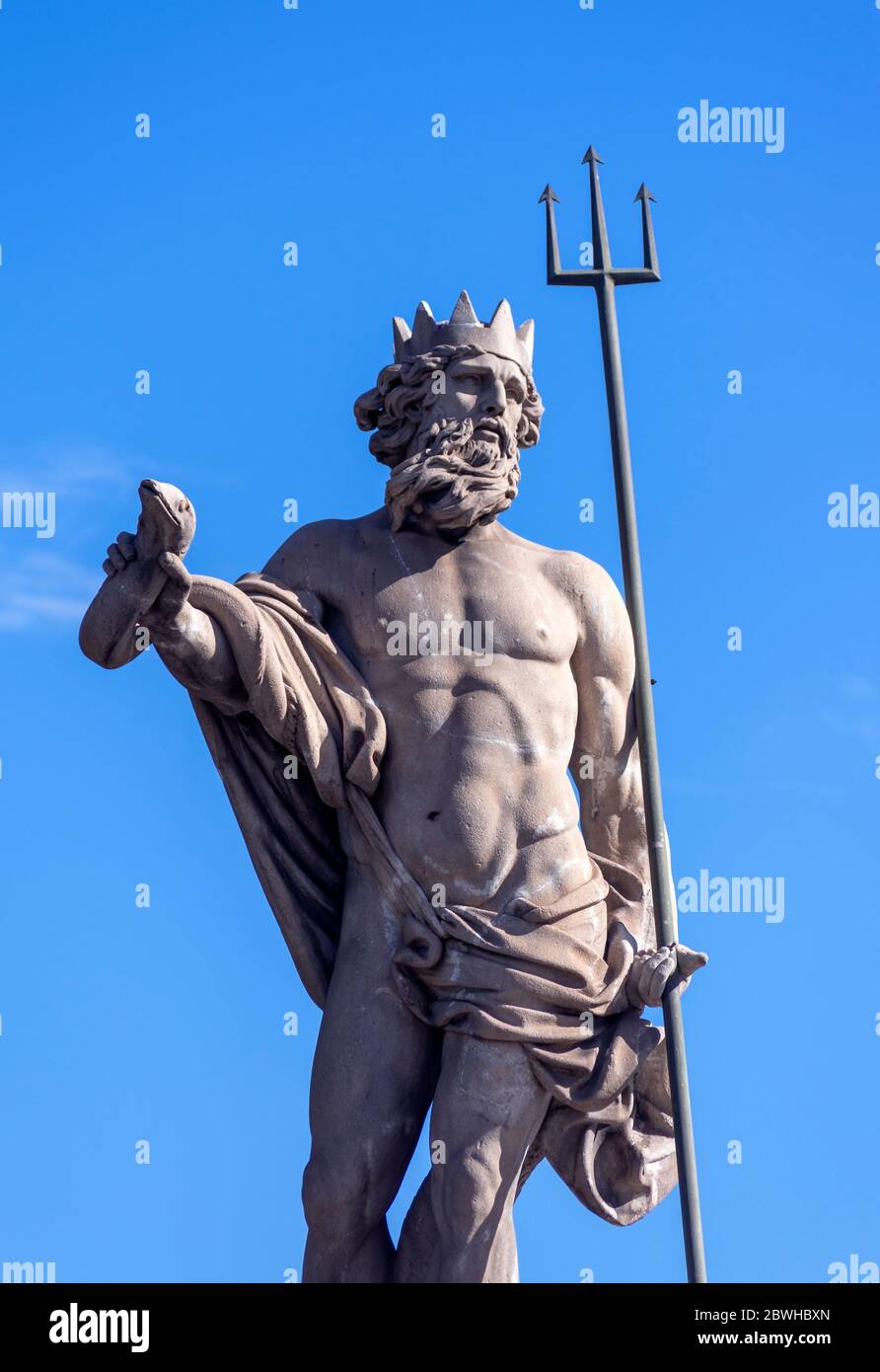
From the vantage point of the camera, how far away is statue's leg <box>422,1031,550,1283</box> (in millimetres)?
13727

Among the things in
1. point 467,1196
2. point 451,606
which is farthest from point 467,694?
point 467,1196

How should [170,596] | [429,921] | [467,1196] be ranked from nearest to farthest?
1. [467,1196]
2. [170,596]
3. [429,921]

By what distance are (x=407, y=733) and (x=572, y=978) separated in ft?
4.35

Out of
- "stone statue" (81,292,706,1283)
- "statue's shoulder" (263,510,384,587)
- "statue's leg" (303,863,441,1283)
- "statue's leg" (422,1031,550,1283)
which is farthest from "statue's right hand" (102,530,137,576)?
"statue's leg" (422,1031,550,1283)

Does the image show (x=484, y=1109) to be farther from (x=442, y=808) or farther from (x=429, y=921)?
(x=442, y=808)

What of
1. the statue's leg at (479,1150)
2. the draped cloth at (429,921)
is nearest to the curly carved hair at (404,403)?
the draped cloth at (429,921)

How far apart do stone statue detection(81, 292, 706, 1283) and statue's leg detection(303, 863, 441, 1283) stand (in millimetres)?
12

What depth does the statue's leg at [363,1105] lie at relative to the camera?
45.3 feet

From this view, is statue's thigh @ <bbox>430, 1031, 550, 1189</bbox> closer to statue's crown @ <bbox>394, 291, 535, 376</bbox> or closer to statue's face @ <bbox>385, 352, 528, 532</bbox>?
statue's face @ <bbox>385, 352, 528, 532</bbox>

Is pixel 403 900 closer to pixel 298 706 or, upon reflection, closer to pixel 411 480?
pixel 298 706

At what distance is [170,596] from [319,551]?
1151mm

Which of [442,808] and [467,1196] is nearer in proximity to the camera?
[467,1196]

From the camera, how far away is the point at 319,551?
1479cm
